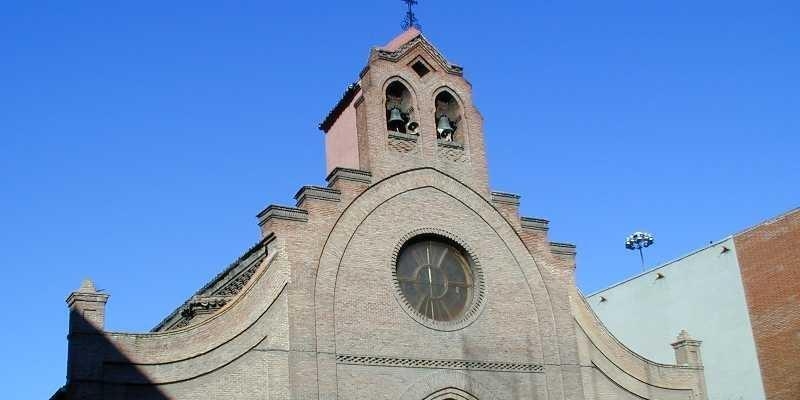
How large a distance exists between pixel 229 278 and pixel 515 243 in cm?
781

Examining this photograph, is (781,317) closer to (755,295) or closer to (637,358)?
(755,295)

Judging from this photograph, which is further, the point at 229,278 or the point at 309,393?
the point at 229,278

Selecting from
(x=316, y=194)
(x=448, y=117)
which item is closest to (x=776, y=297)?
(x=448, y=117)

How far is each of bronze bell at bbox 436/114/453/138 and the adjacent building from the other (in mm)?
12530

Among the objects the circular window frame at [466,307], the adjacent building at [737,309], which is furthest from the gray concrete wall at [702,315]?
the circular window frame at [466,307]

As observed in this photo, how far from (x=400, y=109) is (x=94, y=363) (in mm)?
11142

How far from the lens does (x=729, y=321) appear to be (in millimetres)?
34031

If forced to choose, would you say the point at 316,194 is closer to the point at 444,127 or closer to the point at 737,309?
the point at 444,127

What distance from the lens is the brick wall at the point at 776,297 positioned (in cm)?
3125

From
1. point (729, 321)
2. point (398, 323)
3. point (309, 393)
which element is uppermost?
point (729, 321)

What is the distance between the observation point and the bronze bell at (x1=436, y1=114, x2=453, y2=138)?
2680 cm

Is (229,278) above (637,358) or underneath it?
above

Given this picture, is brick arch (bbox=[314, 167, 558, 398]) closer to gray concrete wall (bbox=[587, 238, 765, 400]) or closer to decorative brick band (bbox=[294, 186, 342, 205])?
decorative brick band (bbox=[294, 186, 342, 205])

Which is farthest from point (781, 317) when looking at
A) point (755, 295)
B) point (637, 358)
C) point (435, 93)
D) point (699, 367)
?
point (435, 93)
